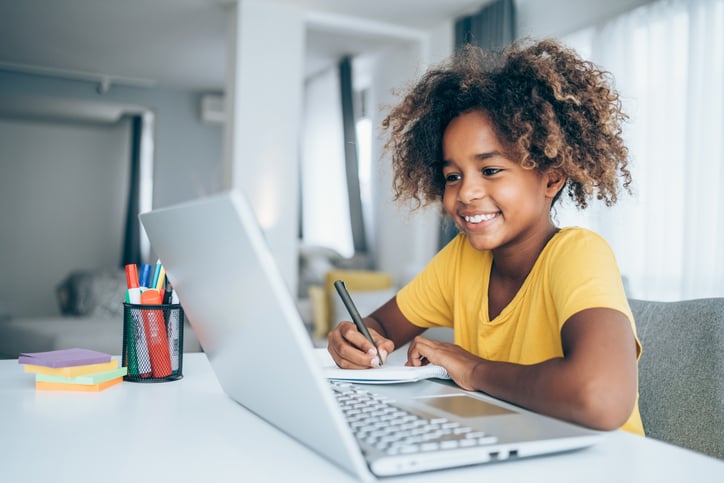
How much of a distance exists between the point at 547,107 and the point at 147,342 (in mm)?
737

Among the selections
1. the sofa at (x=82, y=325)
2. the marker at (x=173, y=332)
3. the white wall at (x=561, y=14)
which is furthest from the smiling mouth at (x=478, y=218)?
A: the white wall at (x=561, y=14)

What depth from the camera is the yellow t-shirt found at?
0.89m

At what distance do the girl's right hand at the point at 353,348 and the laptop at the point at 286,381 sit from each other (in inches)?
7.8

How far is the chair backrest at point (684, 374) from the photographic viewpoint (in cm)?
100

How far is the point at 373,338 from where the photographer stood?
3.75 feet

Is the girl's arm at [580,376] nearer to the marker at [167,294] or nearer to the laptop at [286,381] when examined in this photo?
the laptop at [286,381]

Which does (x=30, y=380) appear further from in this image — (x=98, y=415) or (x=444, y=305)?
(x=444, y=305)

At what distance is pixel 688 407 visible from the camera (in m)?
1.03

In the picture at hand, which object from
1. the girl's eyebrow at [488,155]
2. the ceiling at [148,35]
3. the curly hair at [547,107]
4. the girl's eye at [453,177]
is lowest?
the girl's eye at [453,177]

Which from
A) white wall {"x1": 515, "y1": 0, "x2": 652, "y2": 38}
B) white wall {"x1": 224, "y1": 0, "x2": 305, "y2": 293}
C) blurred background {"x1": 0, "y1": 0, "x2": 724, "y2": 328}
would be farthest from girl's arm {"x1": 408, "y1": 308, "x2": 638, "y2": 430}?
white wall {"x1": 224, "y1": 0, "x2": 305, "y2": 293}

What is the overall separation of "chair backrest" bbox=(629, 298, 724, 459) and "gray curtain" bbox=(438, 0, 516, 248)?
3.24 meters

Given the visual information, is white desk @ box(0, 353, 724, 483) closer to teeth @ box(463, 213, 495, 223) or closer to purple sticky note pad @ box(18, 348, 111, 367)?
purple sticky note pad @ box(18, 348, 111, 367)

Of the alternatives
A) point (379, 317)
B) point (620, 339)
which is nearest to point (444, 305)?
point (379, 317)

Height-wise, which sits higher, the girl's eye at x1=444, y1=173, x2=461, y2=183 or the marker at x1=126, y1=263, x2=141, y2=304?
the girl's eye at x1=444, y1=173, x2=461, y2=183
